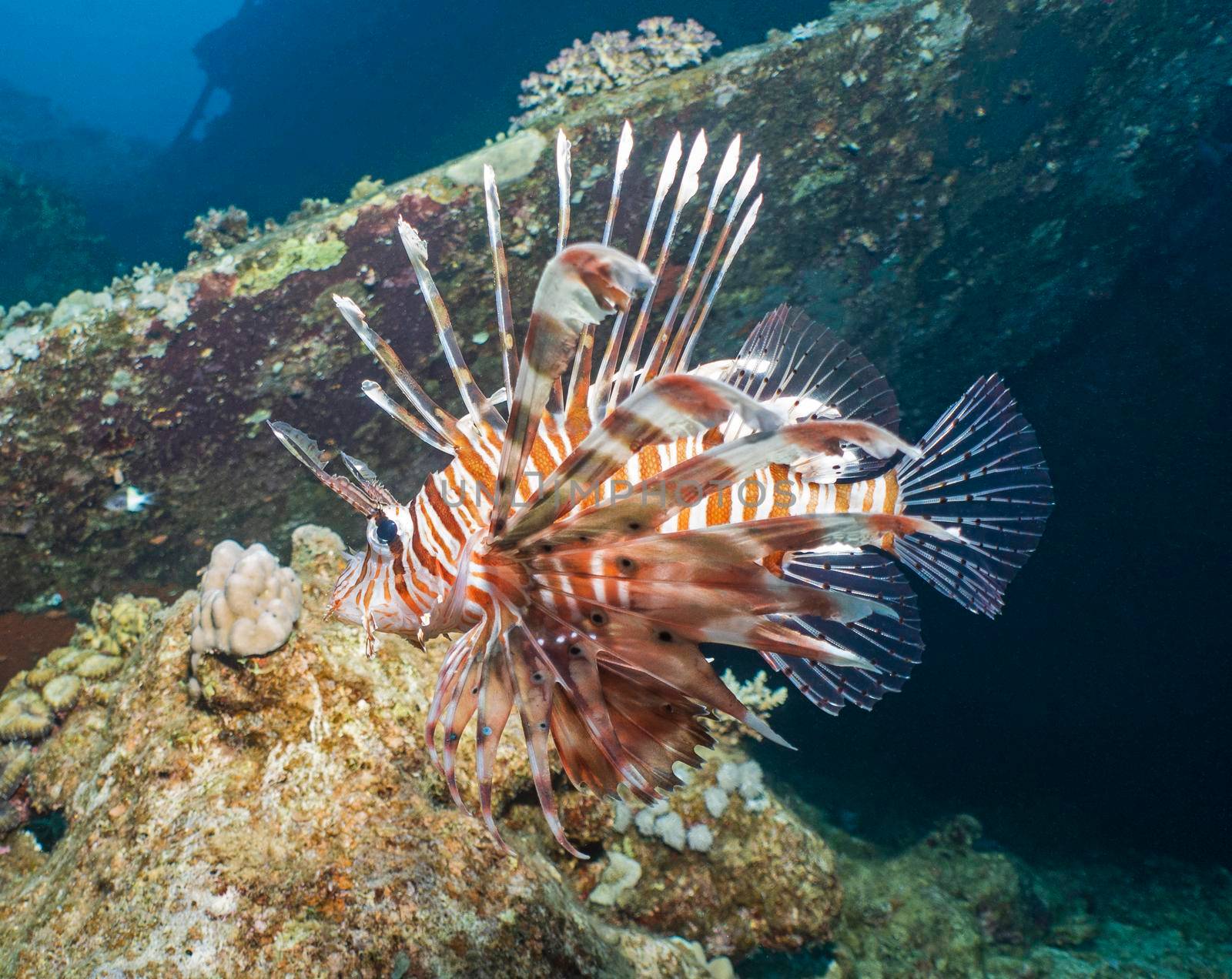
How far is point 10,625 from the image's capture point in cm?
338

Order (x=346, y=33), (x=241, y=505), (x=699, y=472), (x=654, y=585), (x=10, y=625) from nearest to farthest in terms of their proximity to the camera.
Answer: (x=699, y=472) < (x=654, y=585) < (x=10, y=625) < (x=241, y=505) < (x=346, y=33)

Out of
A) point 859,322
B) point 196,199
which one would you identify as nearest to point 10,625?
point 859,322

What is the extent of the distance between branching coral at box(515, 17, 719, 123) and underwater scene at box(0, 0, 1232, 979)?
40mm

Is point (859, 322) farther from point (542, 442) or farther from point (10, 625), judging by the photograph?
point (10, 625)

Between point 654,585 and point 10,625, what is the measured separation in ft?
13.4

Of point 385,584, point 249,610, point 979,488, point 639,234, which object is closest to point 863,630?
point 979,488

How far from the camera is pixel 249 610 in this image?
1.94 meters

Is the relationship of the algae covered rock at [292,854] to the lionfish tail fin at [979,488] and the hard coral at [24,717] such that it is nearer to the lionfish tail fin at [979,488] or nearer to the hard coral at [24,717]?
the hard coral at [24,717]

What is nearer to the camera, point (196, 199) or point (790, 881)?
point (790, 881)

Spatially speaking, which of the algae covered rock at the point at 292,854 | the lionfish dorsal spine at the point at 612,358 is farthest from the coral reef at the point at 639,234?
the lionfish dorsal spine at the point at 612,358

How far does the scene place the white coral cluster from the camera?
A: 6.26 feet

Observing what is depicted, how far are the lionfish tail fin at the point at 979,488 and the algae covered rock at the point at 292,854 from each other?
5.84ft

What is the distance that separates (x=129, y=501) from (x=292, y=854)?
8.95 ft

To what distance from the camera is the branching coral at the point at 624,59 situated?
443 centimetres
